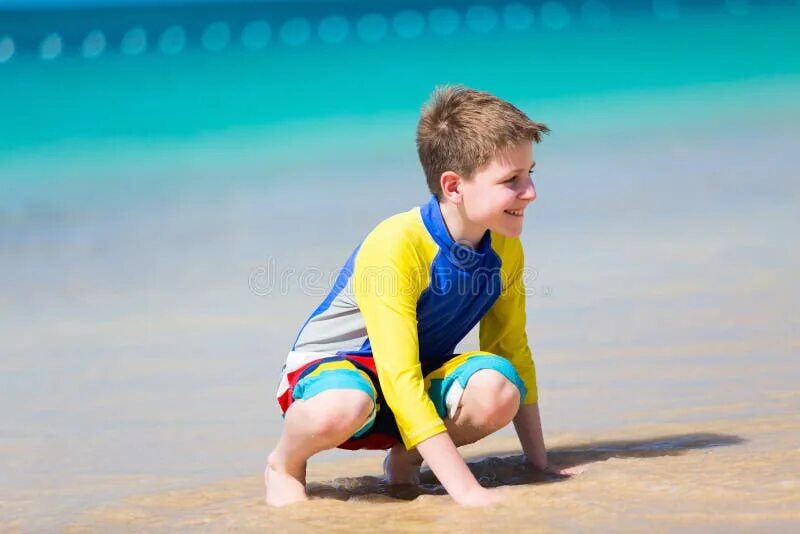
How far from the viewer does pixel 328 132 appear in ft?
28.0

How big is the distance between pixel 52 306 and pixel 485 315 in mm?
2829

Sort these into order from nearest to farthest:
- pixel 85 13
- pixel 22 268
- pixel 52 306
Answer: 1. pixel 52 306
2. pixel 22 268
3. pixel 85 13

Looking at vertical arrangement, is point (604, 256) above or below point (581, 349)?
above

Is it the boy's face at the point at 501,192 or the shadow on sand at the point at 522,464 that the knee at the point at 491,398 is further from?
the boy's face at the point at 501,192

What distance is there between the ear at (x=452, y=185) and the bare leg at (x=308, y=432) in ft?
1.60

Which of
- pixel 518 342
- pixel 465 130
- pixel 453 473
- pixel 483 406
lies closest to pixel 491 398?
pixel 483 406

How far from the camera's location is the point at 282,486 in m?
2.40

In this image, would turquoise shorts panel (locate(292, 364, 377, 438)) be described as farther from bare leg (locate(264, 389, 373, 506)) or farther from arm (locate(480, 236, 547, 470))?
arm (locate(480, 236, 547, 470))

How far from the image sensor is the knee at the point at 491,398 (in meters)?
2.38

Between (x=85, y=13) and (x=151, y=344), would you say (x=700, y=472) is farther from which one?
(x=85, y=13)

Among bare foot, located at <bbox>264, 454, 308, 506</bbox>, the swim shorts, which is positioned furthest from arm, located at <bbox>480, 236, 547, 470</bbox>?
bare foot, located at <bbox>264, 454, 308, 506</bbox>

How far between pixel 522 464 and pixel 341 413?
2.02 ft

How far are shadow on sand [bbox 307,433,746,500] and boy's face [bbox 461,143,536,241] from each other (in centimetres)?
59

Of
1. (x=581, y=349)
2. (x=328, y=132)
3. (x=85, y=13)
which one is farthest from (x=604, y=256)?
(x=85, y=13)
